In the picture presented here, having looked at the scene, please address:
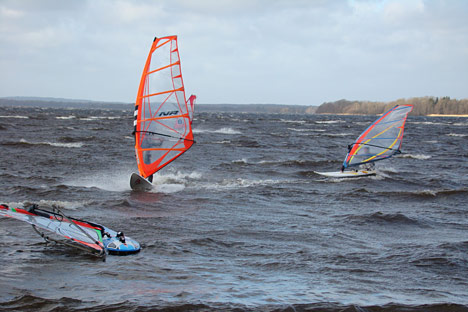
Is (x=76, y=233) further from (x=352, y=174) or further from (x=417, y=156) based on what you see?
(x=417, y=156)

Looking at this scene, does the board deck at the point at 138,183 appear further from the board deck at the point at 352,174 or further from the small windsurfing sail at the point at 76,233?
the board deck at the point at 352,174

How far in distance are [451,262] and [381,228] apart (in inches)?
131

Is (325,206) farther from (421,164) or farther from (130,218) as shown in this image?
(421,164)

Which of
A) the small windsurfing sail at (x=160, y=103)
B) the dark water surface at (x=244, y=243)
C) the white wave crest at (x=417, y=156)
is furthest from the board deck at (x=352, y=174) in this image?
the white wave crest at (x=417, y=156)

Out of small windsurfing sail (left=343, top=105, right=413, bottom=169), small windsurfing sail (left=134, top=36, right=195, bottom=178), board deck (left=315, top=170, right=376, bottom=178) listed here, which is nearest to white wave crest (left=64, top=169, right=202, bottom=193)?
small windsurfing sail (left=134, top=36, right=195, bottom=178)

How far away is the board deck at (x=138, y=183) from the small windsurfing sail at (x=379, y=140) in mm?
10418

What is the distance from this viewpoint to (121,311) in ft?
24.0

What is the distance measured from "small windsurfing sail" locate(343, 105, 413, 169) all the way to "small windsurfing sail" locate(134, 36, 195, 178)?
978 centimetres

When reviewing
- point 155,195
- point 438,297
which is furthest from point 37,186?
point 438,297

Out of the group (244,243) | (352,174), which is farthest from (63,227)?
(352,174)

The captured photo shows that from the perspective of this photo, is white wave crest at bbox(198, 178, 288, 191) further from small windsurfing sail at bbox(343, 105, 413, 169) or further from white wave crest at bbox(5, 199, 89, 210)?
white wave crest at bbox(5, 199, 89, 210)

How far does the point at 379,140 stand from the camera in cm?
2492

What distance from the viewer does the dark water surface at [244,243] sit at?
8.03 meters

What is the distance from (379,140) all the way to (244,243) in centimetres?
1535
